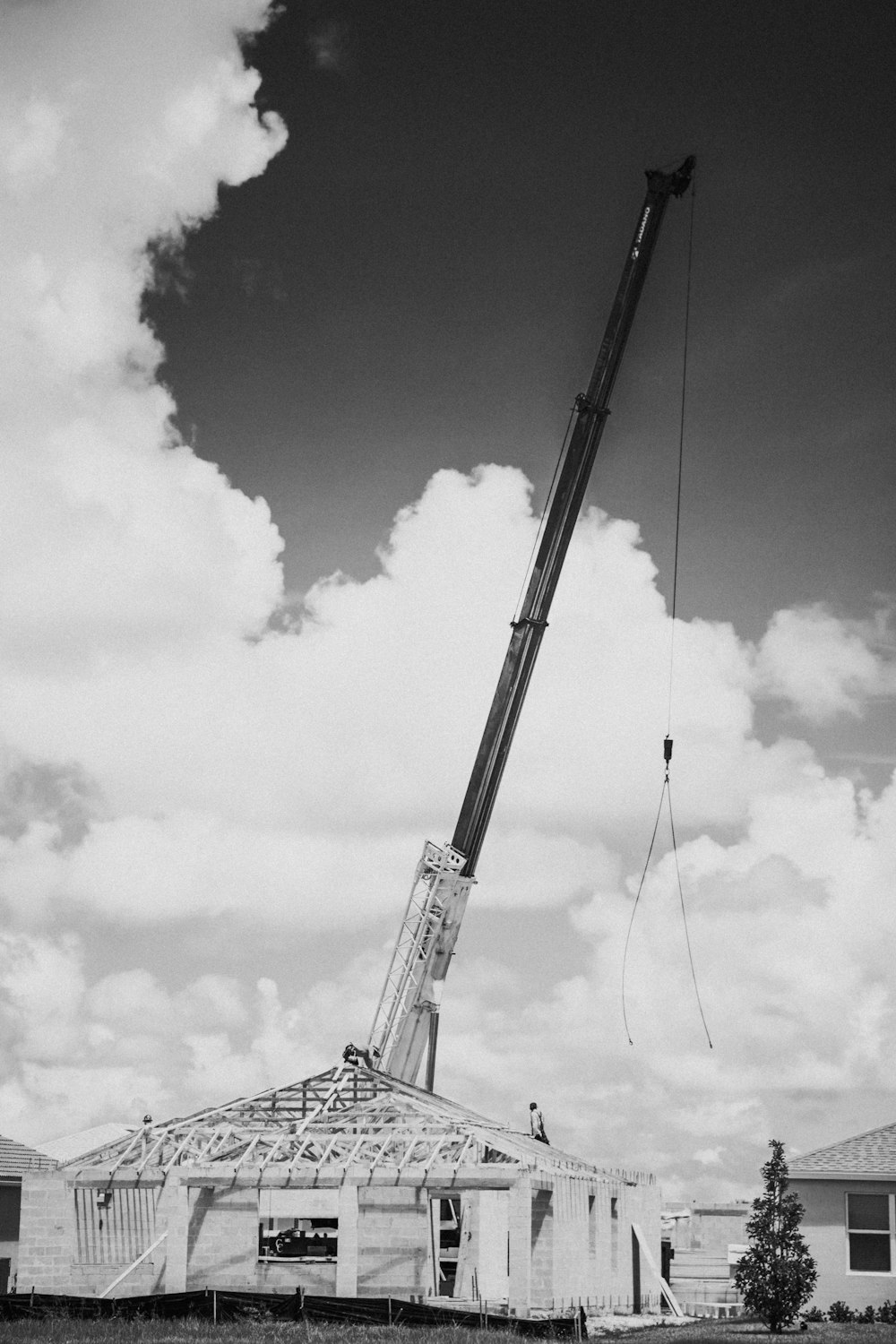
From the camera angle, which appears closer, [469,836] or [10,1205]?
[469,836]

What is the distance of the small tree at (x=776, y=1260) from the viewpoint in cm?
3133

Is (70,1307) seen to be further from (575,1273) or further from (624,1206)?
(624,1206)

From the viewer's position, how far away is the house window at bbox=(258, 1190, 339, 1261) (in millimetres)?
34894

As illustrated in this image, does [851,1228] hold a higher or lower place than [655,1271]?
higher

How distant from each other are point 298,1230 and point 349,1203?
6.53m

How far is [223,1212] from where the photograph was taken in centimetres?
3378

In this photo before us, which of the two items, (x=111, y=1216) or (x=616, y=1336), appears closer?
(x=616, y=1336)

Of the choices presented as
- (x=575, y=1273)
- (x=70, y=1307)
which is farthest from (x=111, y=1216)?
(x=575, y=1273)

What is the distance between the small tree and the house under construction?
12.8ft

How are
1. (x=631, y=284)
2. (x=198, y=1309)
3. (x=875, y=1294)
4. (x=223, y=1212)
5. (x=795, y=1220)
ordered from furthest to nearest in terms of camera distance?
(x=631, y=284) → (x=875, y=1294) → (x=223, y=1212) → (x=795, y=1220) → (x=198, y=1309)

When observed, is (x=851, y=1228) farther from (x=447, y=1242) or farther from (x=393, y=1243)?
(x=393, y=1243)

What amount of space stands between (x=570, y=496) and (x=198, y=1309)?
64.2 feet

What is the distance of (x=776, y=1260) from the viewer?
31.5 metres

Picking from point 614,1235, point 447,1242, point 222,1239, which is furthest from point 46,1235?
point 614,1235
